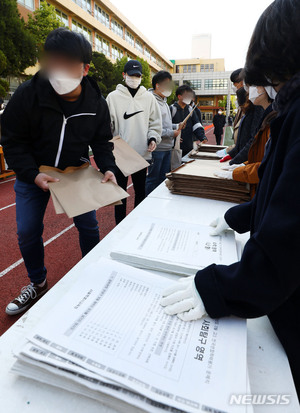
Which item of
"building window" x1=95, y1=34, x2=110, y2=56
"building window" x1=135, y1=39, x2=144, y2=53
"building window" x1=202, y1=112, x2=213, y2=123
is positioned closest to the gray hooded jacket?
"building window" x1=95, y1=34, x2=110, y2=56

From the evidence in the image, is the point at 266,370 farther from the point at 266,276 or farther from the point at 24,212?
the point at 24,212

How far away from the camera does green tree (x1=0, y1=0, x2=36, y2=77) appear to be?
39.7 feet

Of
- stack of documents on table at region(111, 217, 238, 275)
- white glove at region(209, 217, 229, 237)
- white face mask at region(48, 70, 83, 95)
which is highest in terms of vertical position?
white face mask at region(48, 70, 83, 95)

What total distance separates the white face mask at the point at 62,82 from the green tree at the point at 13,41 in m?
12.9

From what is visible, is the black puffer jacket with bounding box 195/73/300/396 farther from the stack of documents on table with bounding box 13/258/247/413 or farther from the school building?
the school building

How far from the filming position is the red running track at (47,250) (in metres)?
2.58

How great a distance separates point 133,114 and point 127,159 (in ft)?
2.58

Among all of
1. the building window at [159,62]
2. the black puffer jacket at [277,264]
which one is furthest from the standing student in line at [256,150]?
the building window at [159,62]

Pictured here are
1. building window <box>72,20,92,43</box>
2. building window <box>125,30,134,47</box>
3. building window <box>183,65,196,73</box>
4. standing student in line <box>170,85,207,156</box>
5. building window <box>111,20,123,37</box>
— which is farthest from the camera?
building window <box>183,65,196,73</box>

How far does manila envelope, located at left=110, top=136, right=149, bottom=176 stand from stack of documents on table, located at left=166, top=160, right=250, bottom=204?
0.63 m

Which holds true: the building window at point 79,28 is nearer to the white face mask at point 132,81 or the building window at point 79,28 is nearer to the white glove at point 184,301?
the white face mask at point 132,81

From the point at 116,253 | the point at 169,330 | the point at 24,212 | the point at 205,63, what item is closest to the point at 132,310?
the point at 169,330

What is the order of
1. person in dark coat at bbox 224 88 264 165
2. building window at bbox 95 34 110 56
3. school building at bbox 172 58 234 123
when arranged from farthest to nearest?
school building at bbox 172 58 234 123 < building window at bbox 95 34 110 56 < person in dark coat at bbox 224 88 264 165

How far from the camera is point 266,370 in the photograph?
67 centimetres
